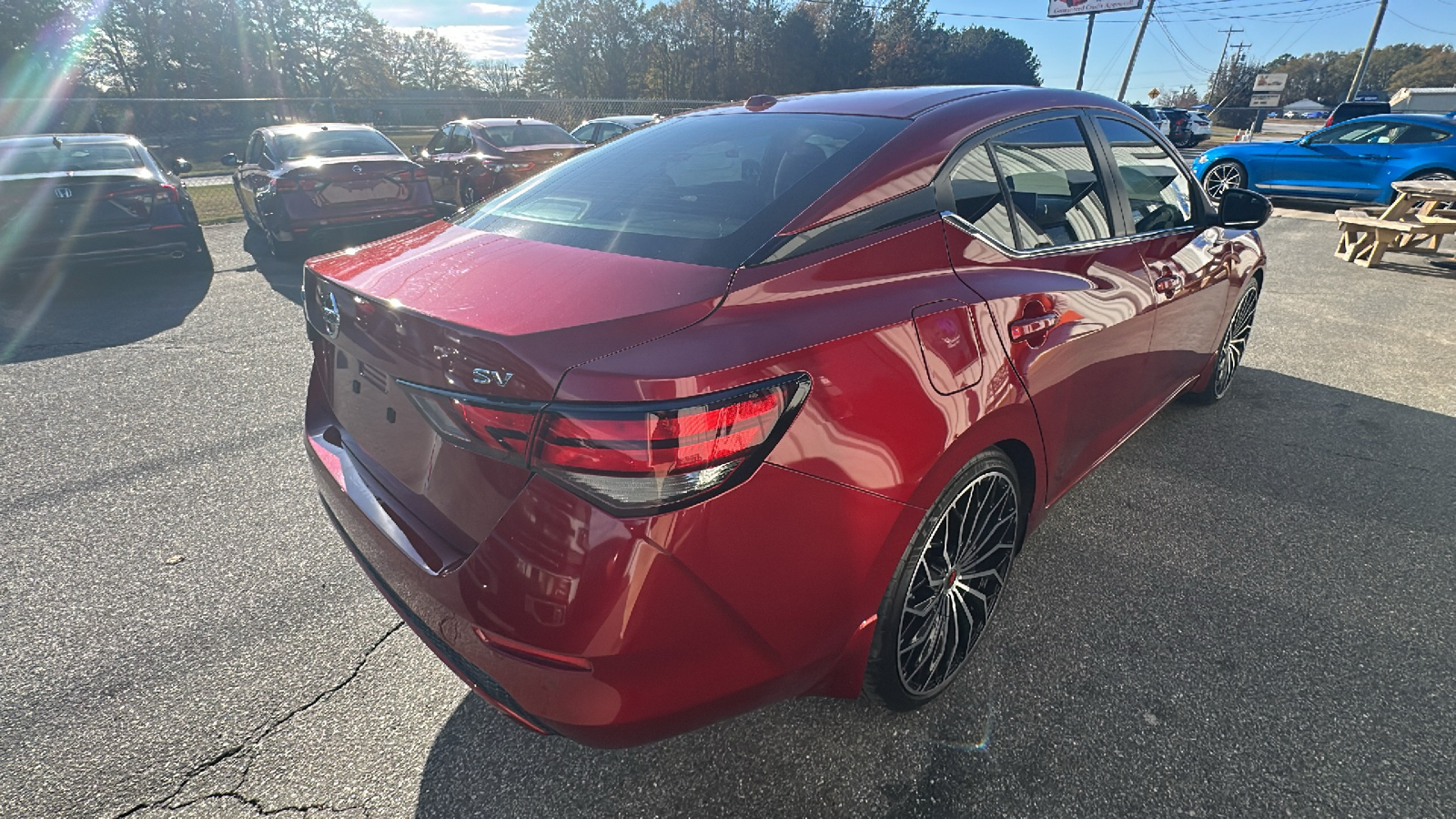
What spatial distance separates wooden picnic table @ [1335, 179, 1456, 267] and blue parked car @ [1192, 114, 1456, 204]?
7.52 ft

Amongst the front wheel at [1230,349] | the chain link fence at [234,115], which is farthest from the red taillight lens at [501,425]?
the chain link fence at [234,115]

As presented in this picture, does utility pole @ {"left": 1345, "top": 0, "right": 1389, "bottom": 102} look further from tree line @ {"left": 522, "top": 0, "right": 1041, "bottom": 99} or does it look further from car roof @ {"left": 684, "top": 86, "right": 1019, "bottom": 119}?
car roof @ {"left": 684, "top": 86, "right": 1019, "bottom": 119}

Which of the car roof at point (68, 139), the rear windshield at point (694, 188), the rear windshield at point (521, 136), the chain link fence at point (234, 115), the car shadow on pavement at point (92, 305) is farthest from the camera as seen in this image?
the chain link fence at point (234, 115)

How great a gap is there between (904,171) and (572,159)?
131cm

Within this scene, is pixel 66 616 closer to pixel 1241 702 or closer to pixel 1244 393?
pixel 1241 702

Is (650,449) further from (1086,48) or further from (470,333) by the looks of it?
(1086,48)

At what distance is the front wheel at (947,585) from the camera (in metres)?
1.77

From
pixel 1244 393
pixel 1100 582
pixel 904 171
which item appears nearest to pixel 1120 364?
pixel 1100 582

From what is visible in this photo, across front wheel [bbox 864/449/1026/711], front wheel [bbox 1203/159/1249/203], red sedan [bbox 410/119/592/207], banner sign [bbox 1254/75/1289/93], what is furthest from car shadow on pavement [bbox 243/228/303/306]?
banner sign [bbox 1254/75/1289/93]

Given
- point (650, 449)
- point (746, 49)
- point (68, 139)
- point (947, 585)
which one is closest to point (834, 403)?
point (650, 449)


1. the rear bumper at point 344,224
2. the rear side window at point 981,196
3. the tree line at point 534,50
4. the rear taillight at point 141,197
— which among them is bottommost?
the rear bumper at point 344,224

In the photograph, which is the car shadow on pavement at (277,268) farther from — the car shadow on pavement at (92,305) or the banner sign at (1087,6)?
the banner sign at (1087,6)

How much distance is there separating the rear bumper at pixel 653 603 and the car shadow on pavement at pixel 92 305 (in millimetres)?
5579

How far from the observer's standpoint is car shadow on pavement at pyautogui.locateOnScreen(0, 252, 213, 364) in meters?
5.33
